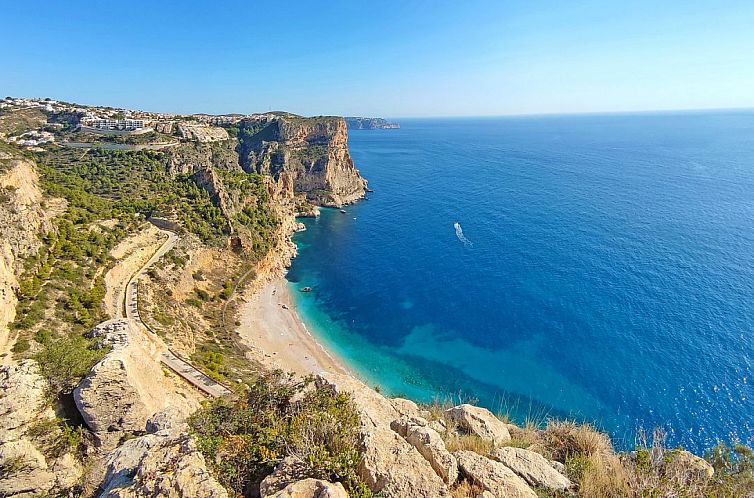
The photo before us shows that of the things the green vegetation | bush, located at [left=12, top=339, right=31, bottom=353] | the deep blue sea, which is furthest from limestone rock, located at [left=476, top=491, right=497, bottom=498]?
bush, located at [left=12, top=339, right=31, bottom=353]

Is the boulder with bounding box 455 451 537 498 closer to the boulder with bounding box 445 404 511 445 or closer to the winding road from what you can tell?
the boulder with bounding box 445 404 511 445

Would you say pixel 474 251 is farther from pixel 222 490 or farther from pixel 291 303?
pixel 222 490

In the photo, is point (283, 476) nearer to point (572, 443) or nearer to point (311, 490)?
point (311, 490)

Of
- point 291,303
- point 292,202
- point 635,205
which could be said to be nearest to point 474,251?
point 291,303

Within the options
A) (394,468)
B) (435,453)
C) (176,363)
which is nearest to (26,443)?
(394,468)

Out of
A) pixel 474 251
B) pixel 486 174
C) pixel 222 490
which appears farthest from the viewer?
pixel 486 174
